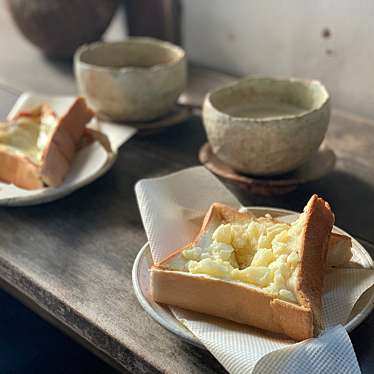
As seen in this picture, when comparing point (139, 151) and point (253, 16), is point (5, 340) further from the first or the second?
point (253, 16)

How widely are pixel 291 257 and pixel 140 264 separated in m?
0.17

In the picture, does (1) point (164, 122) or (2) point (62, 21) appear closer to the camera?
(1) point (164, 122)

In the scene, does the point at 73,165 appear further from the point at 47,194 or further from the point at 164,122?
the point at 164,122

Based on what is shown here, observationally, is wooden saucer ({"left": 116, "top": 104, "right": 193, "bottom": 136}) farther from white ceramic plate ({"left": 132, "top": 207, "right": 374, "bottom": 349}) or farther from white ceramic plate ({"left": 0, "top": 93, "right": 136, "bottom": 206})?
white ceramic plate ({"left": 132, "top": 207, "right": 374, "bottom": 349})

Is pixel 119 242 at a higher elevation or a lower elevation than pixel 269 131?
lower

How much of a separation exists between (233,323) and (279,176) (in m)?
0.33

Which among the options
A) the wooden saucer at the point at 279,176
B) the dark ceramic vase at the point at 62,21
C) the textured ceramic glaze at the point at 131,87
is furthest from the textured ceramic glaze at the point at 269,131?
the dark ceramic vase at the point at 62,21

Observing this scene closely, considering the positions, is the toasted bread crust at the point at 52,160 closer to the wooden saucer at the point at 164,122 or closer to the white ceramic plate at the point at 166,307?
the wooden saucer at the point at 164,122

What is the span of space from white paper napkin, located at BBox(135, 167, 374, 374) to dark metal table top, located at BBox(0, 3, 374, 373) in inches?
1.3

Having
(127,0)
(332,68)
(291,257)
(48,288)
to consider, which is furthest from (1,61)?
(291,257)

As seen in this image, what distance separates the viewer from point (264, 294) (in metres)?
0.58

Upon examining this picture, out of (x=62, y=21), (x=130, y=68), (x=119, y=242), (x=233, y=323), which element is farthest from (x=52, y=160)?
(x=62, y=21)

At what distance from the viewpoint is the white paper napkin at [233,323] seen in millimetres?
525

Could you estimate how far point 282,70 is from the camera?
1.33 meters
